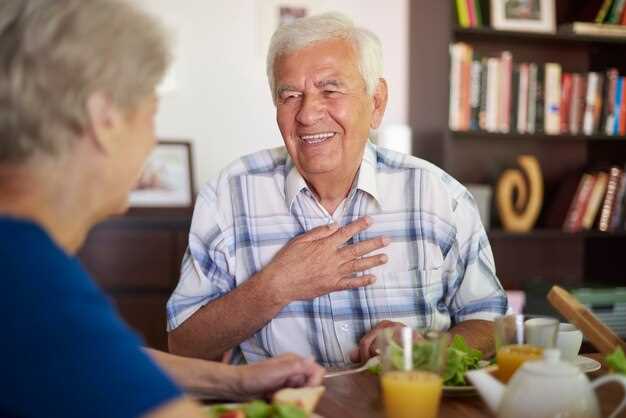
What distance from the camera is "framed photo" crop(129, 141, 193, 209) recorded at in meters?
3.11

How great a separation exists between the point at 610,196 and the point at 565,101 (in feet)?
1.51

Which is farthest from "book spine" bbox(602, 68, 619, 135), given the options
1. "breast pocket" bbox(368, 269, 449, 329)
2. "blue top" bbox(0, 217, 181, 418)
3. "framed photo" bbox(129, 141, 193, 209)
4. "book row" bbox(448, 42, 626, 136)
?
"blue top" bbox(0, 217, 181, 418)

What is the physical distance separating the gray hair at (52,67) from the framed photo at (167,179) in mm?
2290

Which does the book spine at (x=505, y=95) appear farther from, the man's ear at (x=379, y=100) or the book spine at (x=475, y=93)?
the man's ear at (x=379, y=100)

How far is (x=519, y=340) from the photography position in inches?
48.2

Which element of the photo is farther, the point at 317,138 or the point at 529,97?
the point at 529,97

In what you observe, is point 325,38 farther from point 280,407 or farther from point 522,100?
point 522,100

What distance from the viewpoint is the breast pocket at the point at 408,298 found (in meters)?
1.78

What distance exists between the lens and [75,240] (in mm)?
896

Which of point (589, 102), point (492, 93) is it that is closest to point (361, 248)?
point (492, 93)

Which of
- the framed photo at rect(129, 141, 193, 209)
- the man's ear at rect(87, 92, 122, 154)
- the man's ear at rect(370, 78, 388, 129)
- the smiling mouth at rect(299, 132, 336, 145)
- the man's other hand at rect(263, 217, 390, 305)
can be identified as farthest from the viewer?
the framed photo at rect(129, 141, 193, 209)

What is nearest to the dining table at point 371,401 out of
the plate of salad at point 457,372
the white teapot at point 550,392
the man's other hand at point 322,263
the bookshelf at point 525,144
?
the plate of salad at point 457,372

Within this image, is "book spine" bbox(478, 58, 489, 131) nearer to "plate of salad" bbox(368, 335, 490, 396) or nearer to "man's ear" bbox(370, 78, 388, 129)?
"man's ear" bbox(370, 78, 388, 129)

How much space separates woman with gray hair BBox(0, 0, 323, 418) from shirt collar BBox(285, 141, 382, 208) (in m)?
0.87
